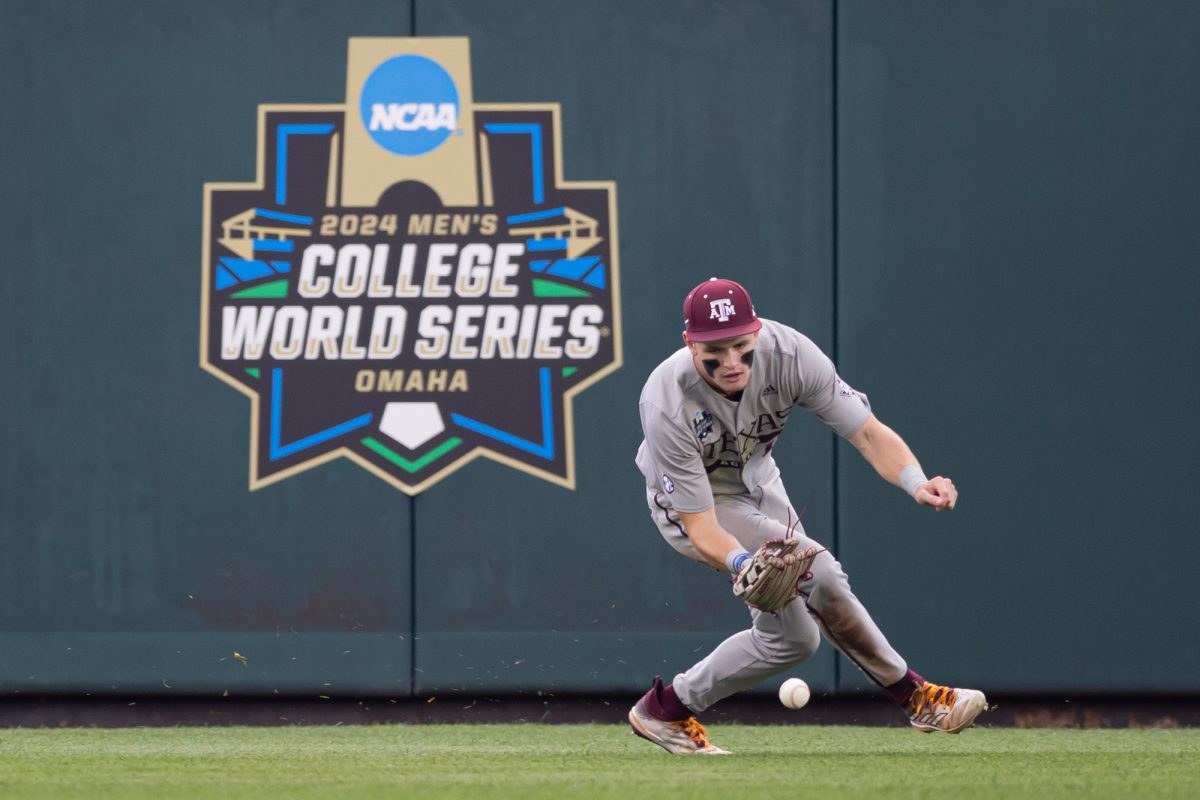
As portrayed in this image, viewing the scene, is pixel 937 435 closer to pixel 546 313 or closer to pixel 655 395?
pixel 546 313

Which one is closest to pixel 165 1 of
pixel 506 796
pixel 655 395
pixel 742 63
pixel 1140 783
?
pixel 742 63

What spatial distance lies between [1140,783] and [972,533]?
8.83ft

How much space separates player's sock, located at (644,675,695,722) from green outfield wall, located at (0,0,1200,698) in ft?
5.38

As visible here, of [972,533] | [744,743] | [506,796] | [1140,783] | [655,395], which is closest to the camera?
Answer: [506,796]

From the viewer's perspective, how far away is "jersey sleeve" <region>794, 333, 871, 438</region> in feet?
15.8

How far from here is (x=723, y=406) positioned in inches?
190

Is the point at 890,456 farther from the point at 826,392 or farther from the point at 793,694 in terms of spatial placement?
the point at 793,694

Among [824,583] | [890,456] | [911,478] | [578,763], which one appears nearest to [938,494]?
[911,478]

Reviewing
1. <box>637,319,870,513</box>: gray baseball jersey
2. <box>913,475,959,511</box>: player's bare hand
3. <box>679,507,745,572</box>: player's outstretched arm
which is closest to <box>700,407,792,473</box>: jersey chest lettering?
<box>637,319,870,513</box>: gray baseball jersey

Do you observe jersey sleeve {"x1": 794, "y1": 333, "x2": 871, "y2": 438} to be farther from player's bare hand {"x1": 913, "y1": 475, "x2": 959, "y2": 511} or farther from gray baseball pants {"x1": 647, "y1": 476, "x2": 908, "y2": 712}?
player's bare hand {"x1": 913, "y1": 475, "x2": 959, "y2": 511}

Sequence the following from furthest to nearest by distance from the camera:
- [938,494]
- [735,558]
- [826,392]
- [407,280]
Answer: [407,280], [826,392], [735,558], [938,494]

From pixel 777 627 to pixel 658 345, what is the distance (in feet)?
7.02

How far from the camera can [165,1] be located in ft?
22.6

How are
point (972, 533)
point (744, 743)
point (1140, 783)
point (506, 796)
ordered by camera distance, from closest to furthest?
1. point (506, 796)
2. point (1140, 783)
3. point (744, 743)
4. point (972, 533)
